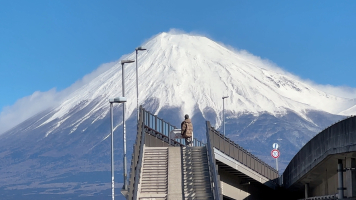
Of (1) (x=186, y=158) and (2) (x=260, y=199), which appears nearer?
(1) (x=186, y=158)

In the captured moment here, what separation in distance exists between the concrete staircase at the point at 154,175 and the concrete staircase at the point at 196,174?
726 mm

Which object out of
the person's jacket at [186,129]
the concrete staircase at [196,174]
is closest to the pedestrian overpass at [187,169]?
the concrete staircase at [196,174]

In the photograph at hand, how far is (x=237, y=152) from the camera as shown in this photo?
137ft

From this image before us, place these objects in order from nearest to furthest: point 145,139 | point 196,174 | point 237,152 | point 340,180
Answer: point 340,180 → point 196,174 → point 145,139 → point 237,152

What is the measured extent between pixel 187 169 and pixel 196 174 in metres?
0.72

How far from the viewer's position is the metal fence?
3891 cm

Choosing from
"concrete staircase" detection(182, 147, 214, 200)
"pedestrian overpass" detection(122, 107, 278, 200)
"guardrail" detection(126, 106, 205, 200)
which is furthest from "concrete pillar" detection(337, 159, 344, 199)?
"guardrail" detection(126, 106, 205, 200)

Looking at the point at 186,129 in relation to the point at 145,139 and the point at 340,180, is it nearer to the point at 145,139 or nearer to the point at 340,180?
the point at 145,139

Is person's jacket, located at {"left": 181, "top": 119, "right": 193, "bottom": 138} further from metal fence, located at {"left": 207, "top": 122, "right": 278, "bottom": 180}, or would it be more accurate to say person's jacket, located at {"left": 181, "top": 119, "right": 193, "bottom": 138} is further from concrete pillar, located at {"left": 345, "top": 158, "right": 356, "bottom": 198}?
concrete pillar, located at {"left": 345, "top": 158, "right": 356, "bottom": 198}

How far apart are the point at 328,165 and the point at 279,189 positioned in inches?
702

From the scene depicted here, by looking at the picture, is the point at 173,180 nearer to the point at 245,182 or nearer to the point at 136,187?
the point at 136,187

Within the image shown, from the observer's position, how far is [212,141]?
122 feet

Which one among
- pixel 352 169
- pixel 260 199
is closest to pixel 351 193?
pixel 352 169

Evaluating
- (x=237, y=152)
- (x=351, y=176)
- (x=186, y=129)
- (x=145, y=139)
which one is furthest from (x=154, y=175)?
(x=237, y=152)
